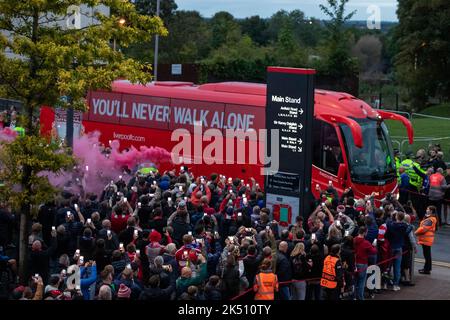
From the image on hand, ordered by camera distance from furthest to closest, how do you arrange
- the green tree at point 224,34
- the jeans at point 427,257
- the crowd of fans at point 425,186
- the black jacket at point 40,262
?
the green tree at point 224,34, the crowd of fans at point 425,186, the jeans at point 427,257, the black jacket at point 40,262

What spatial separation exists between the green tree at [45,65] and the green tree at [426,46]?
32670 mm

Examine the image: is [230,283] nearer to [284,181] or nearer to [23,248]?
[23,248]

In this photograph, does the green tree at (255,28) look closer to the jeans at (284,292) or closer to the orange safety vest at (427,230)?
the orange safety vest at (427,230)

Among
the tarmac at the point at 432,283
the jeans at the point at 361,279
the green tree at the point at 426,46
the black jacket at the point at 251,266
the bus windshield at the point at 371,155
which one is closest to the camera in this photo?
the black jacket at the point at 251,266

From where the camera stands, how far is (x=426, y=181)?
23156 millimetres

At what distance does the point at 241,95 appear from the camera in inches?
986

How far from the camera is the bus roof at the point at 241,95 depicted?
76.2ft

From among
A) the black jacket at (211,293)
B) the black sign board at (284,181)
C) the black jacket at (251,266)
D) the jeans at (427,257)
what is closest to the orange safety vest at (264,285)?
the black jacket at (251,266)

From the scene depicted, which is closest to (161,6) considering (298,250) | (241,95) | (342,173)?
(241,95)

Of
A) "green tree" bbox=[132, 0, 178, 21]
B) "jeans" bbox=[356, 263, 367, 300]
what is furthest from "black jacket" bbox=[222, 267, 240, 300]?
"green tree" bbox=[132, 0, 178, 21]

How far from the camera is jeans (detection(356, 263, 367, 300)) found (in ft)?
50.5

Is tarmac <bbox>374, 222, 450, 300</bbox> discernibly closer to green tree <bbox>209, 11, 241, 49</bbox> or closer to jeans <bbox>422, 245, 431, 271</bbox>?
jeans <bbox>422, 245, 431, 271</bbox>

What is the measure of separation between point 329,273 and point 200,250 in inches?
85.3

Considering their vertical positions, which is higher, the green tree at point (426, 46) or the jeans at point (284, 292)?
the green tree at point (426, 46)
